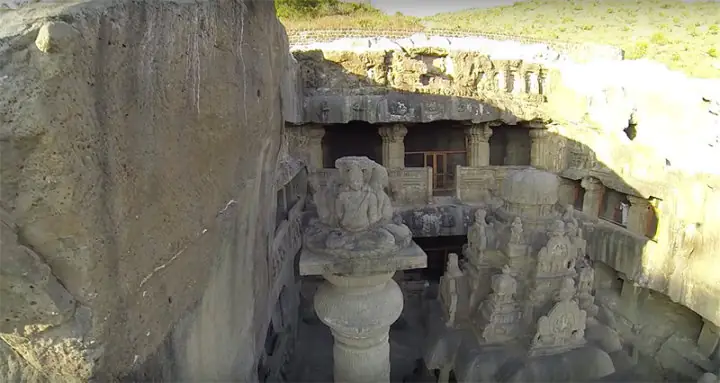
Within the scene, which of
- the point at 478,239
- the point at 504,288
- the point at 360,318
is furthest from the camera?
the point at 478,239

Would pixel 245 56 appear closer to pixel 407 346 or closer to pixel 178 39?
pixel 178 39

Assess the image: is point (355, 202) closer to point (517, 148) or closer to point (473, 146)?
point (473, 146)

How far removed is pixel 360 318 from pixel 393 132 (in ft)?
19.6

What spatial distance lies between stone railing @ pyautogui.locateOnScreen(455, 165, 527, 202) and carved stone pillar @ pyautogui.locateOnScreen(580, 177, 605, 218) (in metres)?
1.43

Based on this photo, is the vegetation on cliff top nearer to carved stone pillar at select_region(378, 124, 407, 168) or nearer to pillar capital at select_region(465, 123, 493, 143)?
pillar capital at select_region(465, 123, 493, 143)

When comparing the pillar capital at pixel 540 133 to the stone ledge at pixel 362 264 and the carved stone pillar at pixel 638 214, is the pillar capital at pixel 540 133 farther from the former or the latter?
the stone ledge at pixel 362 264

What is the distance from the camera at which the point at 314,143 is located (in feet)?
30.4

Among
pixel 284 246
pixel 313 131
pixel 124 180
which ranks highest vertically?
pixel 124 180

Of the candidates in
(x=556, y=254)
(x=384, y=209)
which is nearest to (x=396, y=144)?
(x=556, y=254)

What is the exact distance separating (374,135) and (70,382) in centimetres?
973

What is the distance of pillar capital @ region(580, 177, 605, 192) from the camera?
26.7 feet

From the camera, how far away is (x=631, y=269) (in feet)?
23.0

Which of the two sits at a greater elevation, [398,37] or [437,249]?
[398,37]

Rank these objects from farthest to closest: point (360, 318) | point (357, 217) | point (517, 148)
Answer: point (517, 148)
point (360, 318)
point (357, 217)
